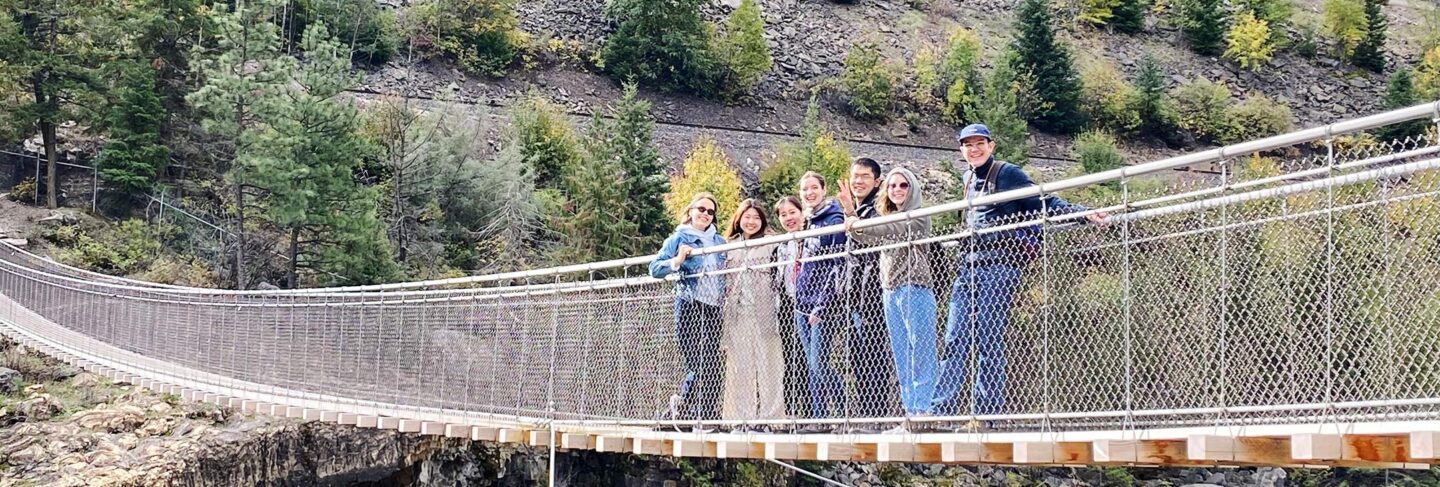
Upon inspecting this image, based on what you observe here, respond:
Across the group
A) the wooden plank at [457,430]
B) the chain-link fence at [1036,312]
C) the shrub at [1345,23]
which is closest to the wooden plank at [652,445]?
the chain-link fence at [1036,312]

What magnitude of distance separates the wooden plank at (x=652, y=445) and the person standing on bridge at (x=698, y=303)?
0.95 ft

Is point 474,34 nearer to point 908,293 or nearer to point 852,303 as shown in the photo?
point 852,303

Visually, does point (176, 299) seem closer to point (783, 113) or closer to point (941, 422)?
point (941, 422)

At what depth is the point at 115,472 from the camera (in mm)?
12297

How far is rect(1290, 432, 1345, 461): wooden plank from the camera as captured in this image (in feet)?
15.5

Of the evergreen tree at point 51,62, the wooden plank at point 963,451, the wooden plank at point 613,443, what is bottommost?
the wooden plank at point 613,443

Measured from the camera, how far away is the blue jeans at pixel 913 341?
240 inches

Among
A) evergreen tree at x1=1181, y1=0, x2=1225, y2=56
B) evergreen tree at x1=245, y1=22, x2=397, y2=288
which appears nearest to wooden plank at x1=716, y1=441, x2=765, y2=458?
evergreen tree at x1=245, y1=22, x2=397, y2=288

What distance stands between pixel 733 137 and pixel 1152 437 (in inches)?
1283

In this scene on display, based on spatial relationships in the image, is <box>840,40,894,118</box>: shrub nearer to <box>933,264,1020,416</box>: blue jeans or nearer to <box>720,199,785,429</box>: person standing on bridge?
<box>720,199,785,429</box>: person standing on bridge

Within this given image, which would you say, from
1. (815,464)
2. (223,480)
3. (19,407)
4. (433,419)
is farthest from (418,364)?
(815,464)

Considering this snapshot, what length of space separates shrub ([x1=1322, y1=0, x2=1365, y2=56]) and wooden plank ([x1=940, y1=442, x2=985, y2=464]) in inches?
2113

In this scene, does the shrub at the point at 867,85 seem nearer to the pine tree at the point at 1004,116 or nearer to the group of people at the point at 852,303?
the pine tree at the point at 1004,116

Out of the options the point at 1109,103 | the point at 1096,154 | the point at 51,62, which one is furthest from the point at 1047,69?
the point at 51,62
